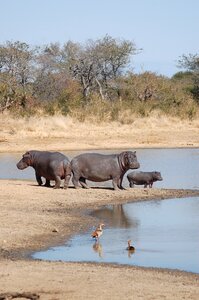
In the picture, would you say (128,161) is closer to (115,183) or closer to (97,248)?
(115,183)

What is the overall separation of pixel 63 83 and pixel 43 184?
2720 centimetres

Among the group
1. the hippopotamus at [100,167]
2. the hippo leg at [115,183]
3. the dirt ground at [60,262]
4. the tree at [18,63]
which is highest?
the tree at [18,63]

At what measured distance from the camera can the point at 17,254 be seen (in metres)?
10.8

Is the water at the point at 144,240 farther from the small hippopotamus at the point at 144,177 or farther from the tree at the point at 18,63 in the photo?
the tree at the point at 18,63

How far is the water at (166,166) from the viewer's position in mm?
20078

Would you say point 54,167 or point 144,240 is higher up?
point 54,167

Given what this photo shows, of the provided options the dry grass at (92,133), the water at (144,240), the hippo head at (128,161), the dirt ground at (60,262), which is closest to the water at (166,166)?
the hippo head at (128,161)

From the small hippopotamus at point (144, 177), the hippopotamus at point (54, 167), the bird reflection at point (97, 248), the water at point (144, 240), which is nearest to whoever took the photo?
the water at point (144, 240)

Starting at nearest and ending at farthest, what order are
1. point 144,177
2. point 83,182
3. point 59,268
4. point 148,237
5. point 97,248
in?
point 59,268 < point 97,248 < point 148,237 < point 83,182 < point 144,177

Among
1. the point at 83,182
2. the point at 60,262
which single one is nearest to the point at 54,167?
the point at 83,182

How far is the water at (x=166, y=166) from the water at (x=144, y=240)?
168 inches

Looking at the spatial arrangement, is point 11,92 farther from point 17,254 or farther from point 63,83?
point 17,254

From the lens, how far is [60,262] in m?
10.1

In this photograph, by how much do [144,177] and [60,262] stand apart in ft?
30.6
